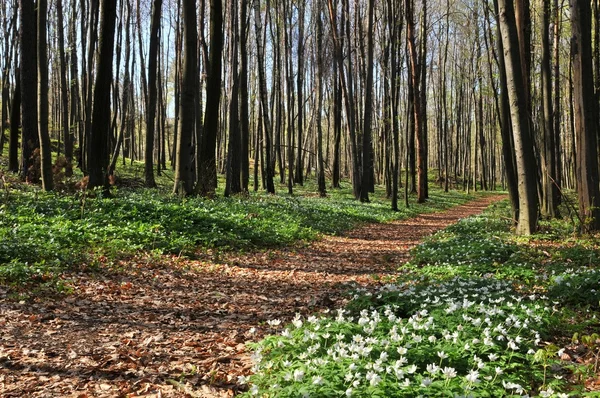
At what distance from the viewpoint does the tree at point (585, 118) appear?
34.0 feet

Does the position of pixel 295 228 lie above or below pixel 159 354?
above

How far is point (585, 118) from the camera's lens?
34.4 feet

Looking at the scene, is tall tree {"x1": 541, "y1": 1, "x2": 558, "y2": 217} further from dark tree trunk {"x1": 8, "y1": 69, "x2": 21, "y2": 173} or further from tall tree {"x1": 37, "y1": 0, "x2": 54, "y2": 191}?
dark tree trunk {"x1": 8, "y1": 69, "x2": 21, "y2": 173}

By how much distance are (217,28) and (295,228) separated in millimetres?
7354

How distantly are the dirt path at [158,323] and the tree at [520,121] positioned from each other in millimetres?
3706

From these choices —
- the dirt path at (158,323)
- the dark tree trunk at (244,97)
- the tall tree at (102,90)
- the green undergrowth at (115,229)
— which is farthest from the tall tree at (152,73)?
the dirt path at (158,323)

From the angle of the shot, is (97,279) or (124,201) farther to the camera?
(124,201)

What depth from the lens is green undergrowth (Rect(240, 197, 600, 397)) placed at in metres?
2.85

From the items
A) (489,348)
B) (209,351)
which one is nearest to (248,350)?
(209,351)

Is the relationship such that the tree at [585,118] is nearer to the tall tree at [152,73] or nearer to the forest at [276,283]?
the forest at [276,283]

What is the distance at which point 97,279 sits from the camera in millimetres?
6719

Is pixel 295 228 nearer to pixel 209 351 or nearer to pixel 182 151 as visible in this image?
pixel 182 151

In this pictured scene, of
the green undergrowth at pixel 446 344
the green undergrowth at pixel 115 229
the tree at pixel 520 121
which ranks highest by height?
the tree at pixel 520 121

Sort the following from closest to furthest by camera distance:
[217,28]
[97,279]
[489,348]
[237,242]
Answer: [489,348] < [97,279] < [237,242] < [217,28]
